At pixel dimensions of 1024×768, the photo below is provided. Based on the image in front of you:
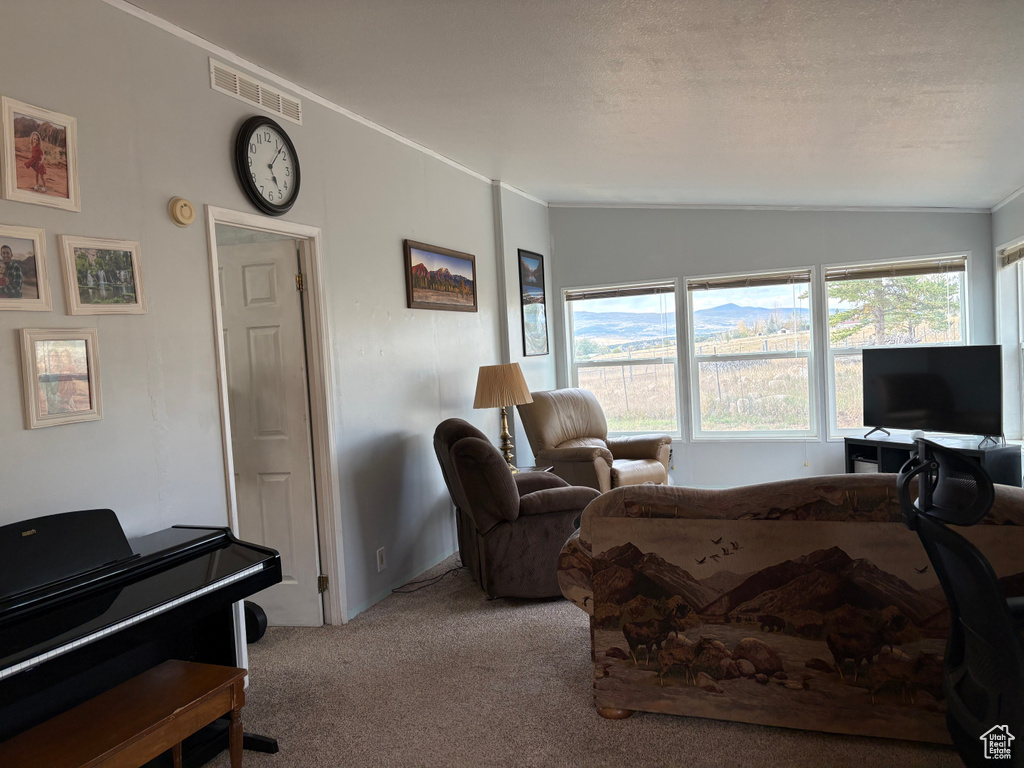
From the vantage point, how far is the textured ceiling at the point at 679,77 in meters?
2.42

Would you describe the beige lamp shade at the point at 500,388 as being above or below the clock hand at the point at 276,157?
below

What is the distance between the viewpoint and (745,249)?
588cm

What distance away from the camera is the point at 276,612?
142 inches

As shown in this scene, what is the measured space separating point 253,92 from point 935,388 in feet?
15.3

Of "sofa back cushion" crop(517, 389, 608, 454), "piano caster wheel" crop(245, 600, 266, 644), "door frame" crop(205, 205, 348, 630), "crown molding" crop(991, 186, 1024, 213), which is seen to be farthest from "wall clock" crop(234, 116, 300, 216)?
"crown molding" crop(991, 186, 1024, 213)

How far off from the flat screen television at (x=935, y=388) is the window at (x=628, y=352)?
1625 millimetres

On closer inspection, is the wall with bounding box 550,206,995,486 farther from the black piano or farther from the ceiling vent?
the black piano

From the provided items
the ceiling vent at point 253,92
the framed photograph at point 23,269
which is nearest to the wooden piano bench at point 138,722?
the framed photograph at point 23,269

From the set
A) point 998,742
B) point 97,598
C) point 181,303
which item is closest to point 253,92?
point 181,303

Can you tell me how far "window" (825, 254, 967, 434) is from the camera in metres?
5.40

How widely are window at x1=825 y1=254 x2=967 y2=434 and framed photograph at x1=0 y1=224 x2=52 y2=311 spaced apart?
5.38 m

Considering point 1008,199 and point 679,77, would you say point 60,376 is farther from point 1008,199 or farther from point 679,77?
point 1008,199

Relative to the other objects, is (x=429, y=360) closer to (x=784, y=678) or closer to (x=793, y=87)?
(x=793, y=87)

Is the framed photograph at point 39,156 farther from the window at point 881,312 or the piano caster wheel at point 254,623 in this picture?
the window at point 881,312
